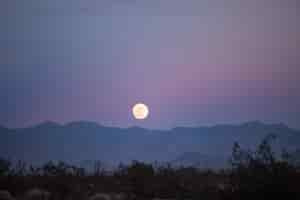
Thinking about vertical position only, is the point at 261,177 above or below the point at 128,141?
below

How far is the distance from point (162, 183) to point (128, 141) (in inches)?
6444

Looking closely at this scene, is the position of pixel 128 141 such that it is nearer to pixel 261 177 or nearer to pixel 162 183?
pixel 162 183

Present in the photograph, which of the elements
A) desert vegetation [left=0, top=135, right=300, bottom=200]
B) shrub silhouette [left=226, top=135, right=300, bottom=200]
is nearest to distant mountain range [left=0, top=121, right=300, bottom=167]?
desert vegetation [left=0, top=135, right=300, bottom=200]

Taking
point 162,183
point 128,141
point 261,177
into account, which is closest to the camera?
point 261,177

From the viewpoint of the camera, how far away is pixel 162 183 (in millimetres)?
18094

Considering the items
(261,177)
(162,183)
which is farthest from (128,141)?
(261,177)

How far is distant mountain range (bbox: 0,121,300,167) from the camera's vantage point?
142062 millimetres

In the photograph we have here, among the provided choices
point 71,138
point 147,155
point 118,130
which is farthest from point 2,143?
point 118,130

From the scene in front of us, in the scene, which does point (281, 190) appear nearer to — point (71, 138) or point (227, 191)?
point (227, 191)

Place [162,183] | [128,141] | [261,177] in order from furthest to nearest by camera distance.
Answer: [128,141], [162,183], [261,177]

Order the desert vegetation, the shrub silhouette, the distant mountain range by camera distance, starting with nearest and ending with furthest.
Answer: the shrub silhouette → the desert vegetation → the distant mountain range

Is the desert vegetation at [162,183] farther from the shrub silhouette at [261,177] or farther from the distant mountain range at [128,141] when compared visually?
the distant mountain range at [128,141]

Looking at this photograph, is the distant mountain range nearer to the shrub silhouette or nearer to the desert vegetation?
the desert vegetation

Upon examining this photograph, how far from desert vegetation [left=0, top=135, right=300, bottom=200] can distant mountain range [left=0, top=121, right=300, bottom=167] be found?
347 feet
